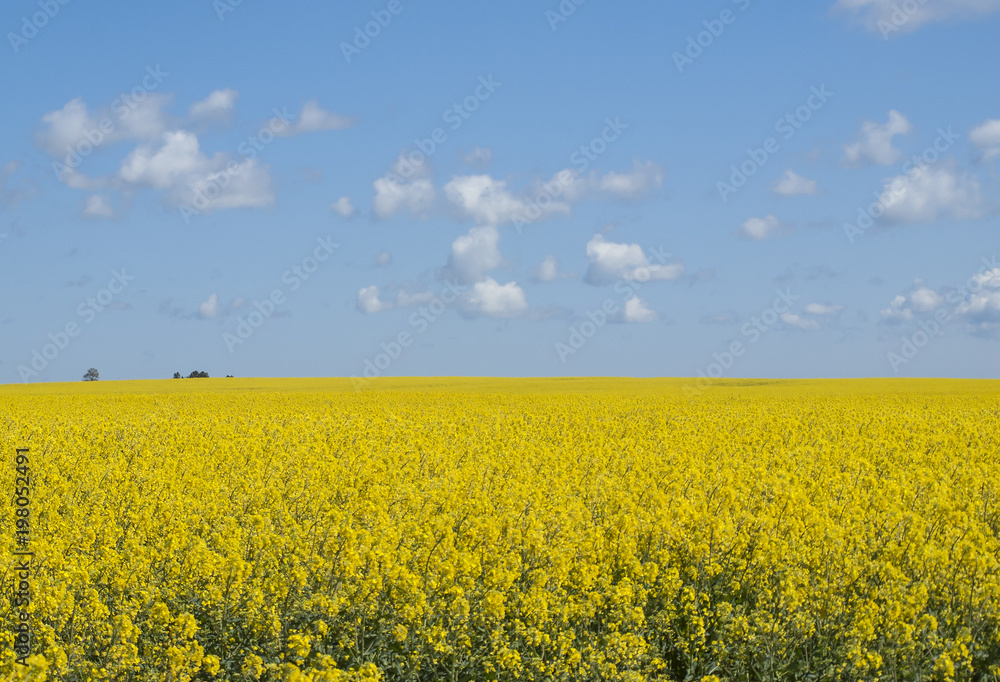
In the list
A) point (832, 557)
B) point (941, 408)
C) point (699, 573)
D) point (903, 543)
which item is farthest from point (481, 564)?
point (941, 408)

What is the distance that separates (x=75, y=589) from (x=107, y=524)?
2344 millimetres

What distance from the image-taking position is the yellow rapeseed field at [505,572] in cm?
641

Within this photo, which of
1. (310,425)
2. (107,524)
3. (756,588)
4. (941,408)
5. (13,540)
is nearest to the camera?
(756,588)

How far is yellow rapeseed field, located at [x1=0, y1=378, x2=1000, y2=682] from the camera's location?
6.41 m

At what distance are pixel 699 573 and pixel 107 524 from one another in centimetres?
668

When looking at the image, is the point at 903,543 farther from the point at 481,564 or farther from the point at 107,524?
the point at 107,524

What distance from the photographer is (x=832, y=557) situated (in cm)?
805

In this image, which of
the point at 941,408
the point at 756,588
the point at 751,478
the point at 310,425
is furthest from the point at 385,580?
the point at 941,408

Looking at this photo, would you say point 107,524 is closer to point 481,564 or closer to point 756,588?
point 481,564

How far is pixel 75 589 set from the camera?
7.29m

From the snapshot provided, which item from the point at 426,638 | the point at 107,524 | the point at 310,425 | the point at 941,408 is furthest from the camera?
the point at 941,408

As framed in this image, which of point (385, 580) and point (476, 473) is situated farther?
point (476, 473)

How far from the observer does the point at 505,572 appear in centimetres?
721

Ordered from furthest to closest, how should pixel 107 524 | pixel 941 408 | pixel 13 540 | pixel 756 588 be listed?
1. pixel 941 408
2. pixel 107 524
3. pixel 13 540
4. pixel 756 588
